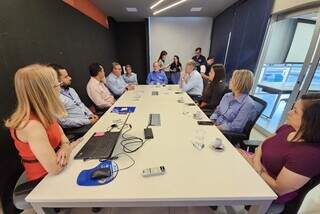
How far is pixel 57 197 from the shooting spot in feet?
2.61

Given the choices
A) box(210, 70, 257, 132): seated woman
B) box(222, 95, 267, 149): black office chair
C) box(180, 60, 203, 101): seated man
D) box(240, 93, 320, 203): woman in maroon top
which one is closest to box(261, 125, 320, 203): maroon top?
box(240, 93, 320, 203): woman in maroon top

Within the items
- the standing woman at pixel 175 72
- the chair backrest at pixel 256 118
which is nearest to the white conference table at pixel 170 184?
the chair backrest at pixel 256 118

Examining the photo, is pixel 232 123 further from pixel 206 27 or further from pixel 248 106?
pixel 206 27

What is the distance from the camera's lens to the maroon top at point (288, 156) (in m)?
0.81

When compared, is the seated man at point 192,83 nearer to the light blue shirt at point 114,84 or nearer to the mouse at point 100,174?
the light blue shirt at point 114,84

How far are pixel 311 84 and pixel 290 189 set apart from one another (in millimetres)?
2367

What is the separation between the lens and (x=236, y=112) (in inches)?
71.4

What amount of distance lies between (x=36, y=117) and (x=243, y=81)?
188cm

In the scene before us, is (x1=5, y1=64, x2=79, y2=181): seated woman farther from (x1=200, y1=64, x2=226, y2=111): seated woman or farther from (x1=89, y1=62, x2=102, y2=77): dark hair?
(x1=200, y1=64, x2=226, y2=111): seated woman

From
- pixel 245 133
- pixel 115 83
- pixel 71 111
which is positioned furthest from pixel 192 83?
pixel 71 111

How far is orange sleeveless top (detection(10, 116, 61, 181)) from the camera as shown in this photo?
0.96 meters

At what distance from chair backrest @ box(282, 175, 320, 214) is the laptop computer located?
117 cm

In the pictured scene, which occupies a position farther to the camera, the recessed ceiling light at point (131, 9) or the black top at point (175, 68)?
the black top at point (175, 68)

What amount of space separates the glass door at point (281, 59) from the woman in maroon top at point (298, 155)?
2.14 metres
